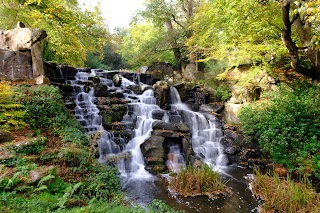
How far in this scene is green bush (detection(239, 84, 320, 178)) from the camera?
6.99 m

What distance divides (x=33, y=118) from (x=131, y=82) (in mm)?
7531

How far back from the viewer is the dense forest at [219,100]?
413 cm

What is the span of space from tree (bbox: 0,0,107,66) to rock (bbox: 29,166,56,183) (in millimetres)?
6307

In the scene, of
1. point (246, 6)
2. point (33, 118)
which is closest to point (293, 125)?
point (246, 6)

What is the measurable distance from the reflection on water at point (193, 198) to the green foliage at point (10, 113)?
3581 mm

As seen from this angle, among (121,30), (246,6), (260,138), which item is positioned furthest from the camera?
(121,30)

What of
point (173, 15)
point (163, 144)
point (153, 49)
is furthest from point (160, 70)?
point (163, 144)

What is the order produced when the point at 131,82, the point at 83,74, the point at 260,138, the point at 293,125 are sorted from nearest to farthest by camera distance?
the point at 293,125
the point at 260,138
the point at 83,74
the point at 131,82

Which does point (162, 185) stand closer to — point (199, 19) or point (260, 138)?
point (260, 138)

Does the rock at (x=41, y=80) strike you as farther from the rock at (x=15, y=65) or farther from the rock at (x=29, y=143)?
the rock at (x=29, y=143)

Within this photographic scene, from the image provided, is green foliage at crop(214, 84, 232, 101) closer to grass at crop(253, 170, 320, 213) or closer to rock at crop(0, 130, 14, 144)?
grass at crop(253, 170, 320, 213)

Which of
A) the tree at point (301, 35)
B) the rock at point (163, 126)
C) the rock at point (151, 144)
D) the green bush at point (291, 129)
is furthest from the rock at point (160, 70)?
the tree at point (301, 35)


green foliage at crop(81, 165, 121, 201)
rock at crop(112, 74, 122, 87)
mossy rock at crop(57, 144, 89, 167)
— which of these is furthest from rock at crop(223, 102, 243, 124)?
mossy rock at crop(57, 144, 89, 167)

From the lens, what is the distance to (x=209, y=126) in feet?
34.5
